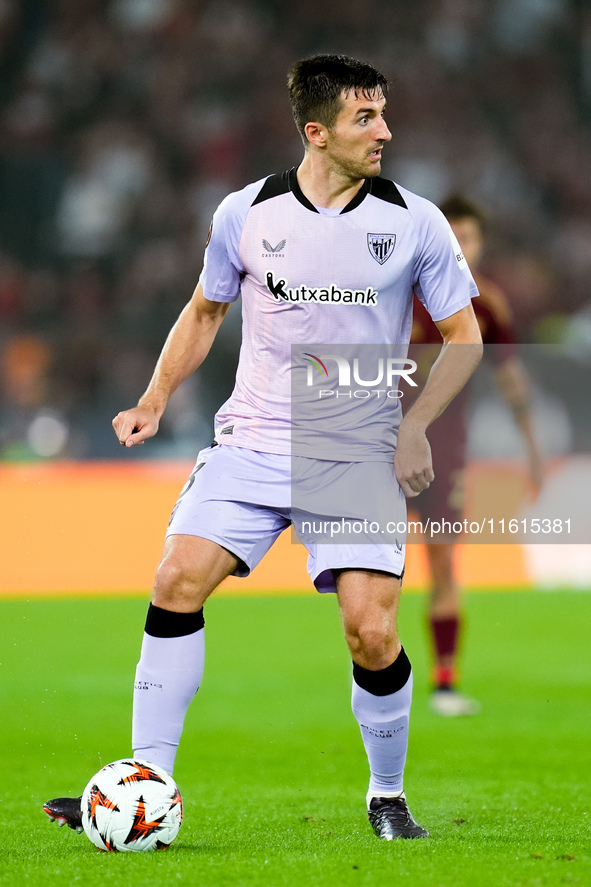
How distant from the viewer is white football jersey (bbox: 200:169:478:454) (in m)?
3.55

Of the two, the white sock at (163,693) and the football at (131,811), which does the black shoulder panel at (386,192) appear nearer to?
the white sock at (163,693)

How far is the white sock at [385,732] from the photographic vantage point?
349cm

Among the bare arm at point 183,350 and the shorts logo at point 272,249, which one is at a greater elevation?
the shorts logo at point 272,249

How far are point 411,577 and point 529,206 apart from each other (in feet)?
21.7

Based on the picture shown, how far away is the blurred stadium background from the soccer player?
780cm

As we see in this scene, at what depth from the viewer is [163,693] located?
11.0ft

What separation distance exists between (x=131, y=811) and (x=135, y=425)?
3.35 feet

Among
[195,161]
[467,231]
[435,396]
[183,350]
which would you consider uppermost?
[195,161]

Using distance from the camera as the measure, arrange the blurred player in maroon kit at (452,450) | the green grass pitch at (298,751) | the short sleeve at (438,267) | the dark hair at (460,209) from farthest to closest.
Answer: the dark hair at (460,209)
the blurred player in maroon kit at (452,450)
the short sleeve at (438,267)
the green grass pitch at (298,751)

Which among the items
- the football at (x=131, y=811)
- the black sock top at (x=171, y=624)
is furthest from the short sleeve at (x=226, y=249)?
the football at (x=131, y=811)

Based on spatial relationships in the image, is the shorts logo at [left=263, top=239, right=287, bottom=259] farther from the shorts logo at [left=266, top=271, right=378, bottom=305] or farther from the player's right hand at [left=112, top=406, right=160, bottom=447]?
the player's right hand at [left=112, top=406, right=160, bottom=447]

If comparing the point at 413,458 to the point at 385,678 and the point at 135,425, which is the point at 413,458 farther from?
the point at 135,425

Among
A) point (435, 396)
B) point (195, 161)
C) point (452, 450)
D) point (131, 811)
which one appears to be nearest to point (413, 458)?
point (435, 396)

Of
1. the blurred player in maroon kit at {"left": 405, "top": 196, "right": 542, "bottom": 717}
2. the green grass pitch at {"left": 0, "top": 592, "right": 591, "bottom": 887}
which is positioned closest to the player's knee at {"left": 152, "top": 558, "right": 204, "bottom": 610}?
the green grass pitch at {"left": 0, "top": 592, "right": 591, "bottom": 887}
